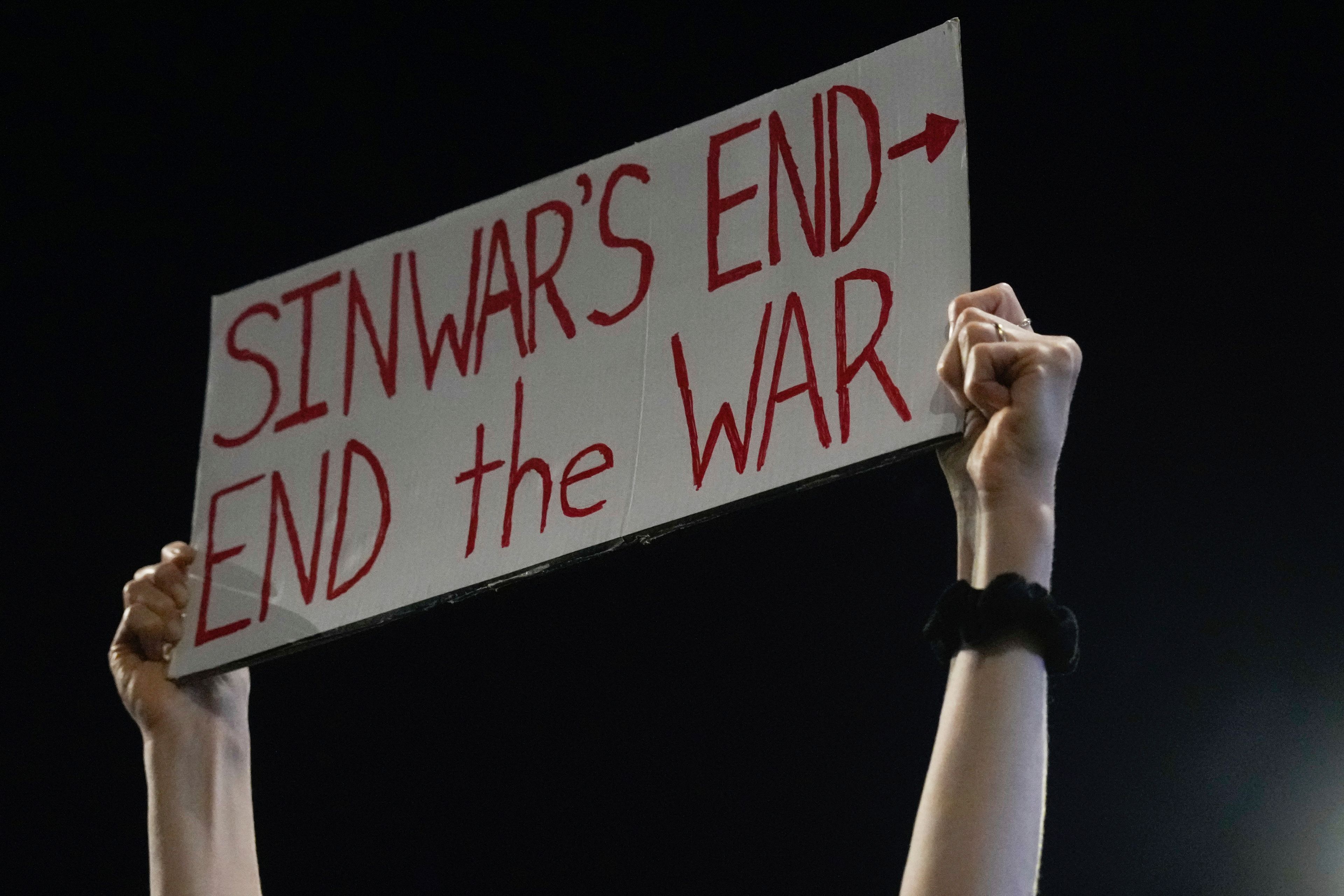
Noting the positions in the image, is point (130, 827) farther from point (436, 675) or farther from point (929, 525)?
point (929, 525)

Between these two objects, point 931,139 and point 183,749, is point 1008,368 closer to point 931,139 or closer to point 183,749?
point 931,139

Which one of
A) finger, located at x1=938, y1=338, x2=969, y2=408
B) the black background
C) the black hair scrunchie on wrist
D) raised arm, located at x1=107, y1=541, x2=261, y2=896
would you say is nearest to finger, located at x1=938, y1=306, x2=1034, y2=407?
finger, located at x1=938, y1=338, x2=969, y2=408

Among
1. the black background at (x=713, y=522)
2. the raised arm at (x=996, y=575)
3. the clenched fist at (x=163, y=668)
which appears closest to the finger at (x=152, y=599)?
the clenched fist at (x=163, y=668)

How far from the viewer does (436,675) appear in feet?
5.57

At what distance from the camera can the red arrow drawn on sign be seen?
839 millimetres

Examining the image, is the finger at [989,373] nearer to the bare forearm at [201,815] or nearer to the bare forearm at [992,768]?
the bare forearm at [992,768]

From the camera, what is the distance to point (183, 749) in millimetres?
1001

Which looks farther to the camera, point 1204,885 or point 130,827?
point 130,827

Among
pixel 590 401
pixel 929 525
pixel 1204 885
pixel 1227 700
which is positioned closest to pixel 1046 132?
pixel 929 525

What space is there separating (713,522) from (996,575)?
90cm

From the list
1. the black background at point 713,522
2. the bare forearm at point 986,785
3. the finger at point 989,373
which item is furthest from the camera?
the black background at point 713,522

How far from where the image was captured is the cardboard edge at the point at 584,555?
766 mm

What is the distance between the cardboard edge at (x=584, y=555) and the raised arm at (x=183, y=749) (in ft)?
0.17

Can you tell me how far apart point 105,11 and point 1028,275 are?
41.2 inches
